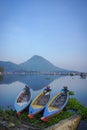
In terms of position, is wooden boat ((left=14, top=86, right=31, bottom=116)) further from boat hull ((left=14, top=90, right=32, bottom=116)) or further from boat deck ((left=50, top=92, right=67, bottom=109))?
boat deck ((left=50, top=92, right=67, bottom=109))

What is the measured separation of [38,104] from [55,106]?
803mm

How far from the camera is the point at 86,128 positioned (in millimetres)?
7477

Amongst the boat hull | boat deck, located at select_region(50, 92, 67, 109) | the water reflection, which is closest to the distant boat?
the boat hull

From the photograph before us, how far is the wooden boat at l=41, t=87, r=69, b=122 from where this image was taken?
6.38 meters

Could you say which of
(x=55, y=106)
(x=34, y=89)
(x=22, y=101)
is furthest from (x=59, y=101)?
(x=34, y=89)

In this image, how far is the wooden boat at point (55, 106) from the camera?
6.38 metres

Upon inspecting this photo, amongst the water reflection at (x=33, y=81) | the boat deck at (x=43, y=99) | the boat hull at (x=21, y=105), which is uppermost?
the boat deck at (x=43, y=99)

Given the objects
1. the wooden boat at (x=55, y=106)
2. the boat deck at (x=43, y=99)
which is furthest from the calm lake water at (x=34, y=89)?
the boat deck at (x=43, y=99)

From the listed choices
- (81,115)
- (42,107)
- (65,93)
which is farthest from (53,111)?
(65,93)

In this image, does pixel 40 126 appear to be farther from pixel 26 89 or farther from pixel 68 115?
pixel 26 89

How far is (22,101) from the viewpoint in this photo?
26.3ft

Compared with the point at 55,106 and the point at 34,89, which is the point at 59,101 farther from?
the point at 34,89

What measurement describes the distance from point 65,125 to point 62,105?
169 cm

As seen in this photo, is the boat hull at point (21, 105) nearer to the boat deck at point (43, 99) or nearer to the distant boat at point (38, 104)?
the distant boat at point (38, 104)
